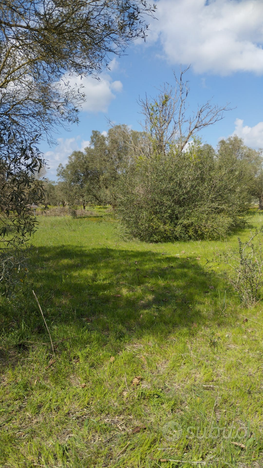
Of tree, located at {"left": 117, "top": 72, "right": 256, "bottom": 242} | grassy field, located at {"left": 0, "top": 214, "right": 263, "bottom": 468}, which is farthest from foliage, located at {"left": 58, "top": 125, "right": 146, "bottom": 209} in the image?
grassy field, located at {"left": 0, "top": 214, "right": 263, "bottom": 468}

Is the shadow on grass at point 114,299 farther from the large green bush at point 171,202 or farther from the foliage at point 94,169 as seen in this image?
the foliage at point 94,169

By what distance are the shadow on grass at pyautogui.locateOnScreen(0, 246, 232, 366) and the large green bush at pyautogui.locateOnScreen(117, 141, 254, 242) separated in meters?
5.68

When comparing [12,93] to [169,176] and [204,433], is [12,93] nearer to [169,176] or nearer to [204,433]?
[169,176]

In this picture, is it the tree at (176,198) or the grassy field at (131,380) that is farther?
the tree at (176,198)

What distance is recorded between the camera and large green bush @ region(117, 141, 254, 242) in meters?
14.6

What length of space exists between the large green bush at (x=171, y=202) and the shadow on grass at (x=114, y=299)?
568 centimetres

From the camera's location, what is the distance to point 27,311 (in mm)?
4785

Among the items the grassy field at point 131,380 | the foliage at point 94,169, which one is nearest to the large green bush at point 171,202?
the grassy field at point 131,380

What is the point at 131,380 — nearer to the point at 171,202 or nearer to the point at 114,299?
the point at 114,299

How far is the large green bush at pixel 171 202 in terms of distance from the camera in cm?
1459

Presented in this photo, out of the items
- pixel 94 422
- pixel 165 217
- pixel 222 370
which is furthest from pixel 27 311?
pixel 165 217

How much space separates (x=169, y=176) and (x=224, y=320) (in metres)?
10.9

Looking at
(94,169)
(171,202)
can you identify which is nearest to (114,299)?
(171,202)

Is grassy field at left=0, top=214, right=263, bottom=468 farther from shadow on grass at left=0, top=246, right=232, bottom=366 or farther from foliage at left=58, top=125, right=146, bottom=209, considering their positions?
foliage at left=58, top=125, right=146, bottom=209
